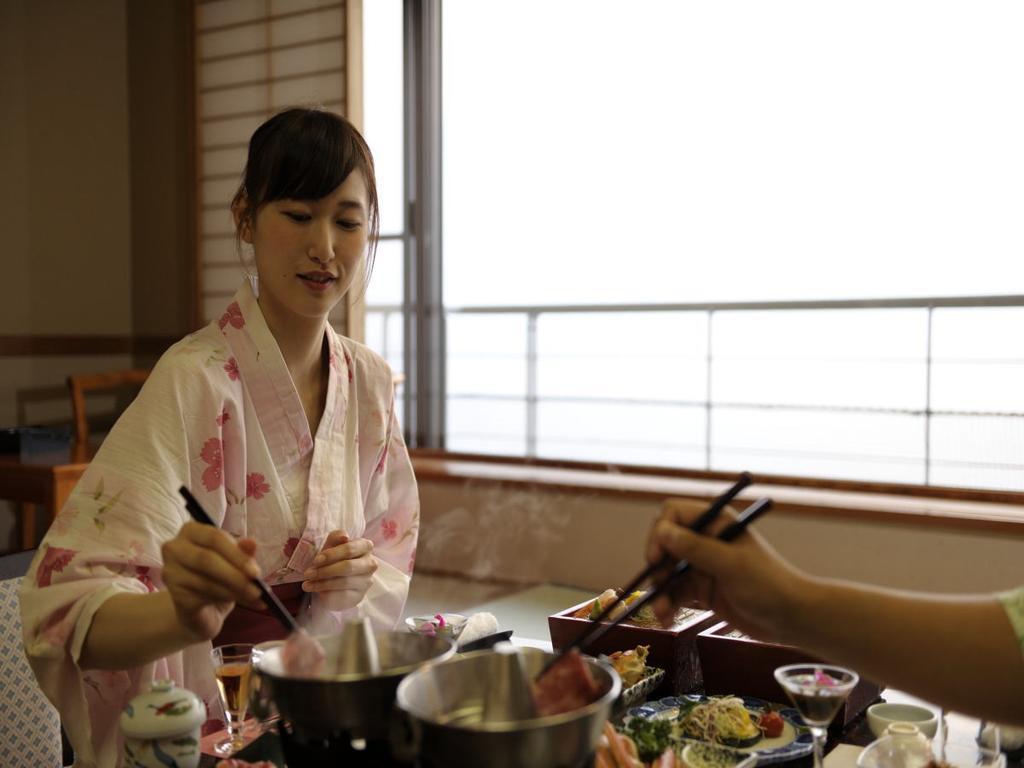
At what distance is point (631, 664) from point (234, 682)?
0.54 m

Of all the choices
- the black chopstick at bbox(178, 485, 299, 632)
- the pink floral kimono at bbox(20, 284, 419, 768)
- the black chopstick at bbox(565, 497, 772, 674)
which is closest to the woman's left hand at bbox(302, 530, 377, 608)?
the pink floral kimono at bbox(20, 284, 419, 768)

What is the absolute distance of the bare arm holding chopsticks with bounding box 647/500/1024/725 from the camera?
92cm

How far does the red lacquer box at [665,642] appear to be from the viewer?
1.42 m

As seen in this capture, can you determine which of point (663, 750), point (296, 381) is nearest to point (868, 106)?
point (296, 381)

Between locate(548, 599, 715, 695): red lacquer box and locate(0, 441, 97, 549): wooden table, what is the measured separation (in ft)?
8.17

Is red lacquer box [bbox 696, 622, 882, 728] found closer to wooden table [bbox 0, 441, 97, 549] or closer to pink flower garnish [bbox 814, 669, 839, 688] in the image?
pink flower garnish [bbox 814, 669, 839, 688]

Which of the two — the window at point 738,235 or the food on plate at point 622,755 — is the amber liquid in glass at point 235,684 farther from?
the window at point 738,235

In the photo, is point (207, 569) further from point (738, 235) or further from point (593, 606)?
point (738, 235)

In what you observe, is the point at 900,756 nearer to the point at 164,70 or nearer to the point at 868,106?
the point at 868,106

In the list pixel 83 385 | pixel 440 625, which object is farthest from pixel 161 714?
pixel 83 385

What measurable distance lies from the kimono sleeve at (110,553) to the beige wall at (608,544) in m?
2.56

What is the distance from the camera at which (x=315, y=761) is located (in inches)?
31.5

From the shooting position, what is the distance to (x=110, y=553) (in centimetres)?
124

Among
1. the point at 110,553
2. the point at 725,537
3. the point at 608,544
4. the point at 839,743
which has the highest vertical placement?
the point at 725,537
